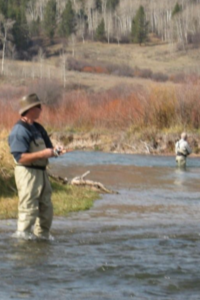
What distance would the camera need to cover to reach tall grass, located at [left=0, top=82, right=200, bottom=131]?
36.0 m

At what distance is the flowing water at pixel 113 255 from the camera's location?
761 cm

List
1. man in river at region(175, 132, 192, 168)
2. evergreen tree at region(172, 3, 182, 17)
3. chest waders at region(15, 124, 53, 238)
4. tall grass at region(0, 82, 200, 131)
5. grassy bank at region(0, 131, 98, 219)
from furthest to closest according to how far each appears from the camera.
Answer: evergreen tree at region(172, 3, 182, 17), tall grass at region(0, 82, 200, 131), man in river at region(175, 132, 192, 168), grassy bank at region(0, 131, 98, 219), chest waders at region(15, 124, 53, 238)

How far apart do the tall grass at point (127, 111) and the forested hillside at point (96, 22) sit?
183 ft

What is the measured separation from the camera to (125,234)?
10758mm

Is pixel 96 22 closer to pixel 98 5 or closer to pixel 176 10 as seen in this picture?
pixel 98 5

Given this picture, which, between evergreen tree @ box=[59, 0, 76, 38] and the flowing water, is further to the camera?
evergreen tree @ box=[59, 0, 76, 38]

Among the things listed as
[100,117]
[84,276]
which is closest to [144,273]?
[84,276]

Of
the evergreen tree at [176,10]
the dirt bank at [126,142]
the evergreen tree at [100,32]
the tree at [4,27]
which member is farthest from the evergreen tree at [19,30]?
the dirt bank at [126,142]

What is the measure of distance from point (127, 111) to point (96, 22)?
9924cm

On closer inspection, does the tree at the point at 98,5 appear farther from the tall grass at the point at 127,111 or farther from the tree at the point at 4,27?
the tall grass at the point at 127,111

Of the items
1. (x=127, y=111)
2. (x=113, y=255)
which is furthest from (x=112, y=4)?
(x=113, y=255)

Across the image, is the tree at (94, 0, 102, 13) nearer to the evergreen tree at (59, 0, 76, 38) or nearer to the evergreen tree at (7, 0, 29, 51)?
the evergreen tree at (59, 0, 76, 38)

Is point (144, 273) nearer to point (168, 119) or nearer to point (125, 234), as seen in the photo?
point (125, 234)

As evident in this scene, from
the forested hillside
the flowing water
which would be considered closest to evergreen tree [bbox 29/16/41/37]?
the forested hillside
